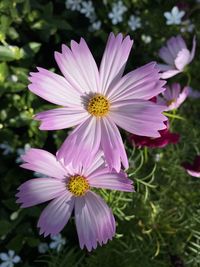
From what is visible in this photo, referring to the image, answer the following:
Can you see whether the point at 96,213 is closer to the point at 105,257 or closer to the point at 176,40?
the point at 105,257

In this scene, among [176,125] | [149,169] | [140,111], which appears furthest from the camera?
[176,125]

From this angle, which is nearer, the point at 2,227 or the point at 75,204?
the point at 75,204

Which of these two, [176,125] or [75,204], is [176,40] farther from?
[75,204]

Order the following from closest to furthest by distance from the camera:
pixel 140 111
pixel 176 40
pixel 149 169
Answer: pixel 140 111, pixel 176 40, pixel 149 169

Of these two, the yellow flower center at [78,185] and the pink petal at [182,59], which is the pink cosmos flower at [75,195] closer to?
the yellow flower center at [78,185]

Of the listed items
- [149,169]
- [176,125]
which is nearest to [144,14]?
[176,125]

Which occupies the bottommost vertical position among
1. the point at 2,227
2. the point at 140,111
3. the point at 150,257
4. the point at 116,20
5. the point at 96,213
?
the point at 150,257

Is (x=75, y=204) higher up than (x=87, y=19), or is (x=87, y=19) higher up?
(x=87, y=19)
